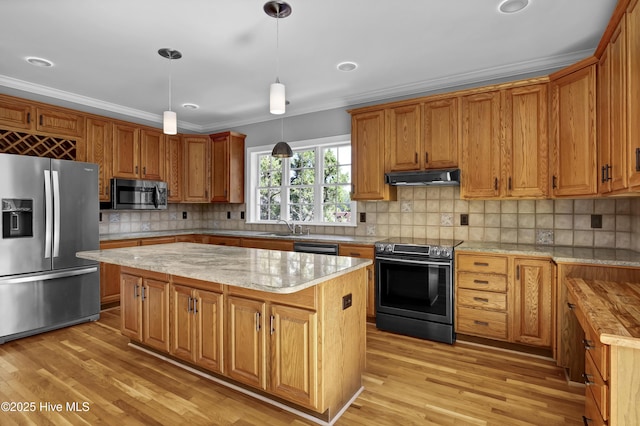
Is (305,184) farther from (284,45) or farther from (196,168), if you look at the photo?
(284,45)

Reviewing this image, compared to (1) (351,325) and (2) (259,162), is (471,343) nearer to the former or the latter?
(1) (351,325)

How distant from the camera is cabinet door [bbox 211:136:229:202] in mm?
5328

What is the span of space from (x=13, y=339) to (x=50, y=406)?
1.63 m

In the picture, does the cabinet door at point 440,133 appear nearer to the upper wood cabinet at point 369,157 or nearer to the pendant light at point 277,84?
the upper wood cabinet at point 369,157

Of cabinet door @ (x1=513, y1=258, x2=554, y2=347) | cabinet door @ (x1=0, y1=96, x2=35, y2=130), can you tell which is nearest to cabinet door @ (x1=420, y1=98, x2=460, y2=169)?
cabinet door @ (x1=513, y1=258, x2=554, y2=347)

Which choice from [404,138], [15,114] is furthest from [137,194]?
[404,138]

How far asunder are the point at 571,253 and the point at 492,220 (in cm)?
90

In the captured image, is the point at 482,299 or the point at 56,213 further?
the point at 56,213

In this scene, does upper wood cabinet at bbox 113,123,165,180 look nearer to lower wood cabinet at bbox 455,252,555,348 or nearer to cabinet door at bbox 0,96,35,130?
cabinet door at bbox 0,96,35,130

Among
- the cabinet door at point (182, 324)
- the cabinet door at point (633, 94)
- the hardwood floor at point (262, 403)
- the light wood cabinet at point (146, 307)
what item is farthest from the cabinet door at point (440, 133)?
the light wood cabinet at point (146, 307)

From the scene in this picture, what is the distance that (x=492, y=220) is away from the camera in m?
3.59

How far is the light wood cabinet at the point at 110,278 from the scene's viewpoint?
4.16 metres

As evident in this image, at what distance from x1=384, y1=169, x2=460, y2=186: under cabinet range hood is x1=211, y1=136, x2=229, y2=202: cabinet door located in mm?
2717

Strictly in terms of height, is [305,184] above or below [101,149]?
below
